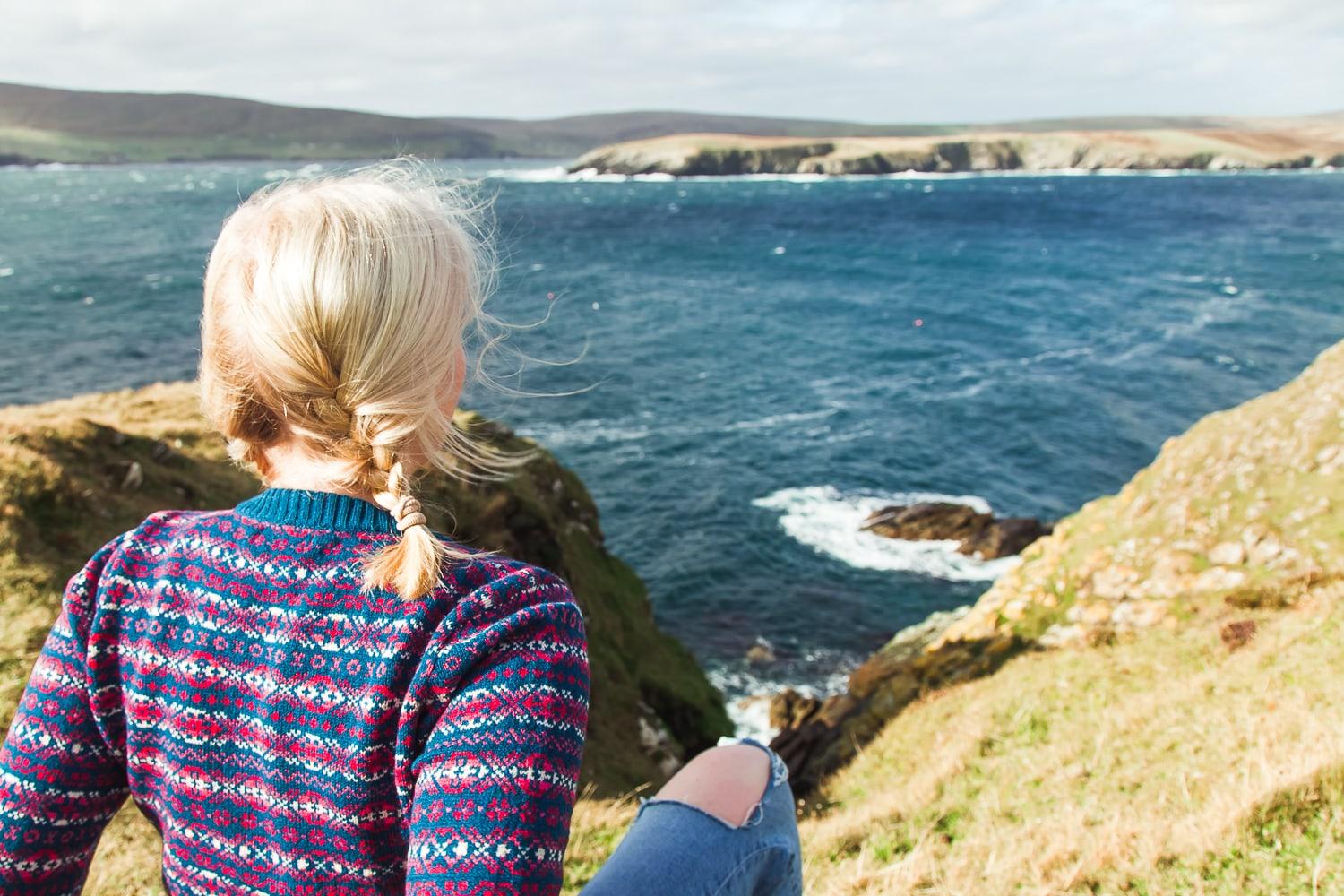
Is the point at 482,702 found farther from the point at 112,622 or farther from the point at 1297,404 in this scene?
the point at 1297,404

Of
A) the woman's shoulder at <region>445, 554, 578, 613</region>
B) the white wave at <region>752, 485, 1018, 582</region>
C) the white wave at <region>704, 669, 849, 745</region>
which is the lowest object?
the white wave at <region>704, 669, 849, 745</region>

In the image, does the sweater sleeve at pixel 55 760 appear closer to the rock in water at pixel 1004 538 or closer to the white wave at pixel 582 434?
the rock in water at pixel 1004 538

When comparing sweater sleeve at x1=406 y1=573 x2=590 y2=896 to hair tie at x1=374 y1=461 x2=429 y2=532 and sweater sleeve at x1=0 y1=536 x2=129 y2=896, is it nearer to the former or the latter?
hair tie at x1=374 y1=461 x2=429 y2=532

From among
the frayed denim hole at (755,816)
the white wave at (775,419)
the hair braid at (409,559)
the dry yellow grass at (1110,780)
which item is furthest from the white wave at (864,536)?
the hair braid at (409,559)

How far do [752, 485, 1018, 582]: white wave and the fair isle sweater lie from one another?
27727 mm

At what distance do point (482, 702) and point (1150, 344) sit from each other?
186ft

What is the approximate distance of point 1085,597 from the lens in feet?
41.7

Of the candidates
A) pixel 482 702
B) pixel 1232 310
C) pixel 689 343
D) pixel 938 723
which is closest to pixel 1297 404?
pixel 938 723

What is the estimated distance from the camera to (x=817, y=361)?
50781 mm

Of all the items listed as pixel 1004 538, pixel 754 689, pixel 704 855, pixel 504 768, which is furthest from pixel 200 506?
pixel 1004 538

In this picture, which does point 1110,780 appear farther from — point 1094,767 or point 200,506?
point 200,506

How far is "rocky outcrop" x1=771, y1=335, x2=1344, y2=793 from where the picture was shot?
11.3m

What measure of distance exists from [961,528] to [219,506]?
24660 mm

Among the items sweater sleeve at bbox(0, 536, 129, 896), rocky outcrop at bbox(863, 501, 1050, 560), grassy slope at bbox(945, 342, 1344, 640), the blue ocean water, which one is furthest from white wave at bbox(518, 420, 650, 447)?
sweater sleeve at bbox(0, 536, 129, 896)
